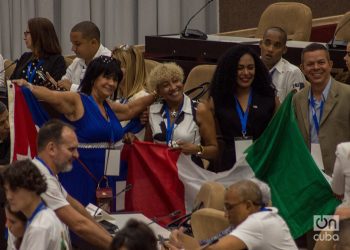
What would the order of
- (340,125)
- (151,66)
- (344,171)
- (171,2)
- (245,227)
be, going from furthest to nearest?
(171,2) < (151,66) < (340,125) < (344,171) < (245,227)

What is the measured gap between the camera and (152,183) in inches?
314

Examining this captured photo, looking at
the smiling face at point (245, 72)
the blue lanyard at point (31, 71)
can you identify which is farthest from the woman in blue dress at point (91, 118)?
the blue lanyard at point (31, 71)

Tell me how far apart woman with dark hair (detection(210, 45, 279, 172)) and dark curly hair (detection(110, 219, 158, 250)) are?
290cm

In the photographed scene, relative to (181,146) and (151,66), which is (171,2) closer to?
(151,66)

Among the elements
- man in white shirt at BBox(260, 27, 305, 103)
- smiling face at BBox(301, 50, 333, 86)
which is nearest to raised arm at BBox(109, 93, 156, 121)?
man in white shirt at BBox(260, 27, 305, 103)

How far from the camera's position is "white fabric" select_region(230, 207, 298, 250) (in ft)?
19.3

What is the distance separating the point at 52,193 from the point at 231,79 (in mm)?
2000

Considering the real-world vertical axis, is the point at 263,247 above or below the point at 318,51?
below

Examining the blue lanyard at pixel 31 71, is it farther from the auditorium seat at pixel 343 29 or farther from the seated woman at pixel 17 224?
the seated woman at pixel 17 224

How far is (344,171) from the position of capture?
651 centimetres

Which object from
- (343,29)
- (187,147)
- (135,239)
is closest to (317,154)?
(187,147)

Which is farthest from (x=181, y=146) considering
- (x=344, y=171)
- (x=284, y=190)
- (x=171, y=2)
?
(x=171, y=2)

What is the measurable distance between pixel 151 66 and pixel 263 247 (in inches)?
139

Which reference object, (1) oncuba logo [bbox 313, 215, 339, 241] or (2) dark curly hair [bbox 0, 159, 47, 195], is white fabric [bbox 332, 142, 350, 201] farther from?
(2) dark curly hair [bbox 0, 159, 47, 195]
